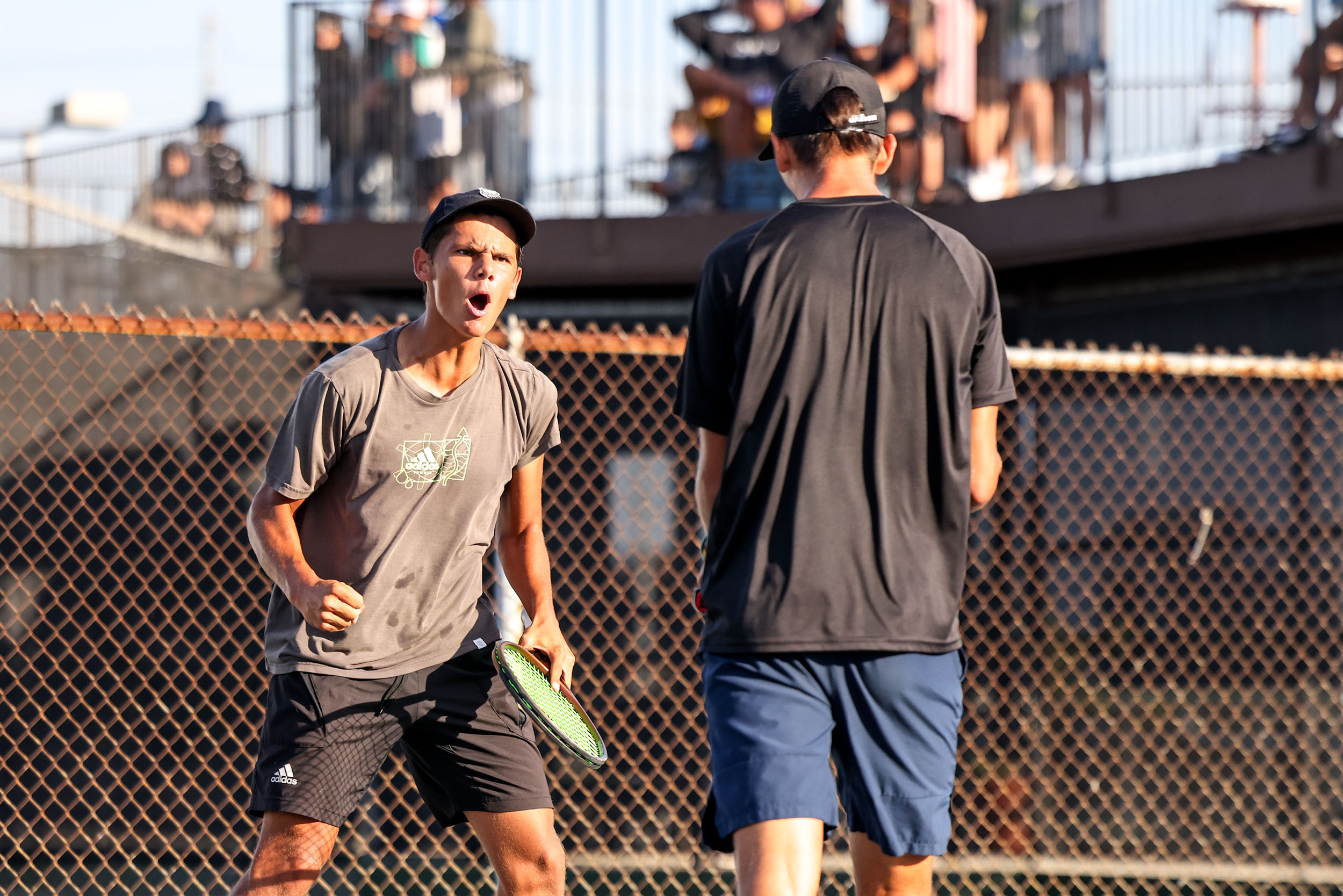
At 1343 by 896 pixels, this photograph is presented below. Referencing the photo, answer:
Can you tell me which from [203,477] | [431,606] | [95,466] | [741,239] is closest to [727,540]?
[741,239]

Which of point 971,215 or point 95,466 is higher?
point 971,215

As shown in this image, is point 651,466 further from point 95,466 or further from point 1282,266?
point 1282,266

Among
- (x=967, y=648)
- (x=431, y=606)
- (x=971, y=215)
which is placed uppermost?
(x=971, y=215)

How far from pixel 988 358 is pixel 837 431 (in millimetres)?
403

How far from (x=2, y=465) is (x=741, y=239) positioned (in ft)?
18.5

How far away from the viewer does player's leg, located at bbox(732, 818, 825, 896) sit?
248 centimetres

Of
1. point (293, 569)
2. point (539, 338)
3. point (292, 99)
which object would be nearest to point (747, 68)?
point (292, 99)

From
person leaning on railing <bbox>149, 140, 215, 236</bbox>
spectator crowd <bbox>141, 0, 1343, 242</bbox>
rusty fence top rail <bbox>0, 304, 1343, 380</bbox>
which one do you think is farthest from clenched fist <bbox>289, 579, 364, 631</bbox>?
person leaning on railing <bbox>149, 140, 215, 236</bbox>

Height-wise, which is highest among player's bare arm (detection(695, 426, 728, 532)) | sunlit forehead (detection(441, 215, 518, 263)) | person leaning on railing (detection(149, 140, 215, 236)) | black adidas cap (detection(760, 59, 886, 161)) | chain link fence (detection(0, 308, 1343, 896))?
person leaning on railing (detection(149, 140, 215, 236))

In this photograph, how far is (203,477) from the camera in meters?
6.97

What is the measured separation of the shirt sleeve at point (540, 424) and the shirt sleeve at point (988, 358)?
3.87ft

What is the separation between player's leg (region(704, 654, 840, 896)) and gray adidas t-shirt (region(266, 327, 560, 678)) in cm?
97

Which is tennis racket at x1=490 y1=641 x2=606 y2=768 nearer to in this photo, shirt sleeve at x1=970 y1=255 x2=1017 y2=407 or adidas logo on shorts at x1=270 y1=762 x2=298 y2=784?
adidas logo on shorts at x1=270 y1=762 x2=298 y2=784

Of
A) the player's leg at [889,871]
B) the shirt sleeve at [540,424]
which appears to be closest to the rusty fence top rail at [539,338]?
the shirt sleeve at [540,424]
